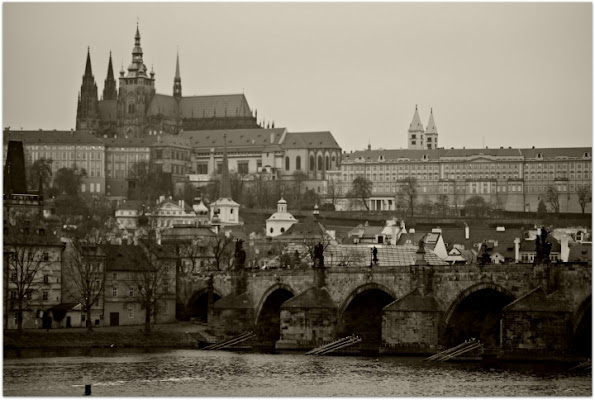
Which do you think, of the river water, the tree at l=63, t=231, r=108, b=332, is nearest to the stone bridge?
the river water

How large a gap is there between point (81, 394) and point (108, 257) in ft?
89.1

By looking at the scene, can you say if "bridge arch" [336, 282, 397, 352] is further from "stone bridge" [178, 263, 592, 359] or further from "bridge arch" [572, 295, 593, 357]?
"bridge arch" [572, 295, 593, 357]

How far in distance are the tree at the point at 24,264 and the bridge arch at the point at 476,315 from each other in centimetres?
1650

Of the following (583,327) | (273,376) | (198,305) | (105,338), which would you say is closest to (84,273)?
(105,338)

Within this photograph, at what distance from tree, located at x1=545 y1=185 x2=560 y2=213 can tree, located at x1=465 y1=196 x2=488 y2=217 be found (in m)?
6.44

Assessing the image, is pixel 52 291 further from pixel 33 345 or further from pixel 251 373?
pixel 251 373

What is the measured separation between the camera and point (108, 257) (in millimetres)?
76062

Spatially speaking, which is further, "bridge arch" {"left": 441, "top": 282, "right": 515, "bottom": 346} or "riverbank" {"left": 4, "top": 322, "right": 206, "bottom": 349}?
"riverbank" {"left": 4, "top": 322, "right": 206, "bottom": 349}

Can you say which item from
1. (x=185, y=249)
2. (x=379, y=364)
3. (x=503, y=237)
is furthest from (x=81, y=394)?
(x=503, y=237)

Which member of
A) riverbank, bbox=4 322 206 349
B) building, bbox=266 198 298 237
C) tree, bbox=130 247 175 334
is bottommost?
riverbank, bbox=4 322 206 349

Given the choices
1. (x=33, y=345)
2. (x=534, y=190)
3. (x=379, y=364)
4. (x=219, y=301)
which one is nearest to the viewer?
(x=379, y=364)

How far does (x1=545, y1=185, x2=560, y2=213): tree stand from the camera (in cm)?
16575

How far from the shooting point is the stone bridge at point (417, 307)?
5512 cm

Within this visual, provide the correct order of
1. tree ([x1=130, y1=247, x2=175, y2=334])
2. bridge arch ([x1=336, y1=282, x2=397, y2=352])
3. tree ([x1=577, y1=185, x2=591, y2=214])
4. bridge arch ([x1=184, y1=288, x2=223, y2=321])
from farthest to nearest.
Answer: tree ([x1=577, y1=185, x2=591, y2=214])
bridge arch ([x1=184, y1=288, x2=223, y2=321])
tree ([x1=130, y1=247, x2=175, y2=334])
bridge arch ([x1=336, y1=282, x2=397, y2=352])
